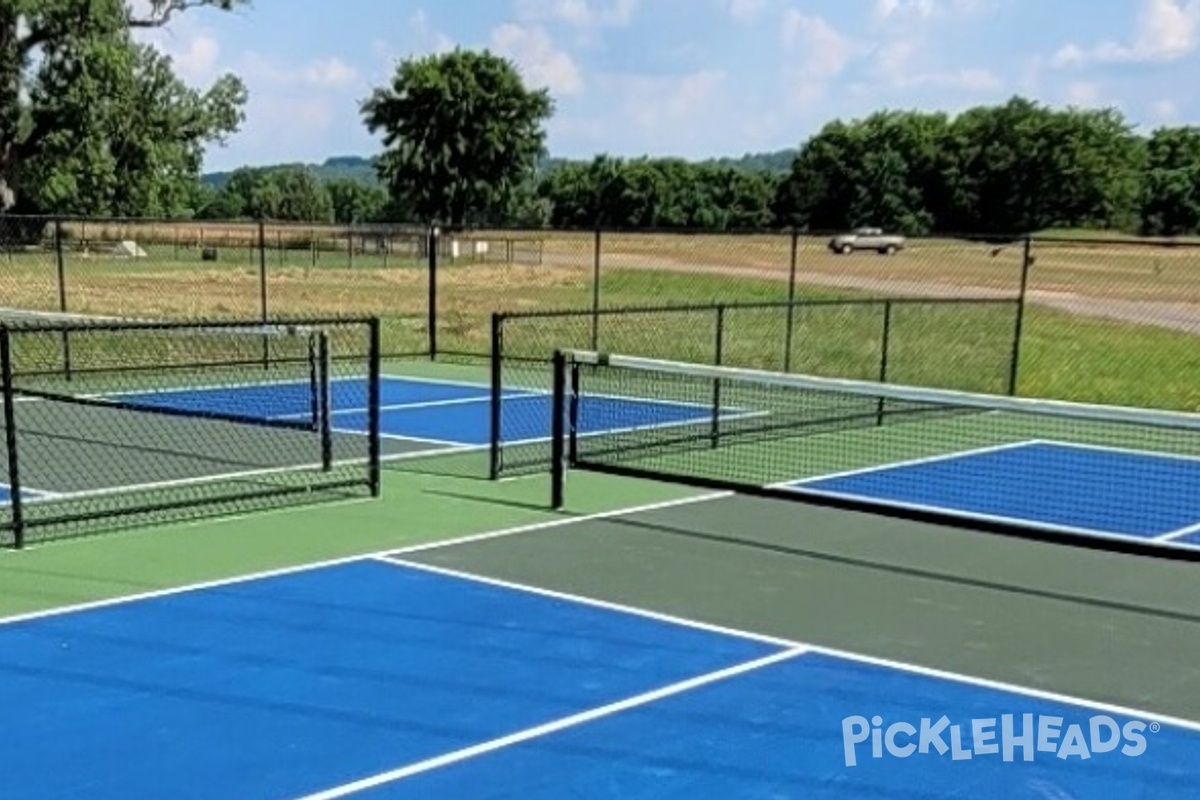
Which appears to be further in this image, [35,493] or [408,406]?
[408,406]

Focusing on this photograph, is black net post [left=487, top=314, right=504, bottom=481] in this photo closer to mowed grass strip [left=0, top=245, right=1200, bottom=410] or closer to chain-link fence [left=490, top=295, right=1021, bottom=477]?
chain-link fence [left=490, top=295, right=1021, bottom=477]

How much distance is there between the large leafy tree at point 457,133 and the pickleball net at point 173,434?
2704 inches

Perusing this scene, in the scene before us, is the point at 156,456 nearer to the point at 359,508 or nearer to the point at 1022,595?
the point at 359,508

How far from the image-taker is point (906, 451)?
13.3 metres

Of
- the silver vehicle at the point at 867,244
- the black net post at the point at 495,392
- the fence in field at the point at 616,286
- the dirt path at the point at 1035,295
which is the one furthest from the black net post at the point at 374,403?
the silver vehicle at the point at 867,244

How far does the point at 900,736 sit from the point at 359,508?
5361 mm

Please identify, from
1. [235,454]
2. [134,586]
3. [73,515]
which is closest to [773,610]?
[134,586]

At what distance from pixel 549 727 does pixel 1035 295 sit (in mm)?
30480

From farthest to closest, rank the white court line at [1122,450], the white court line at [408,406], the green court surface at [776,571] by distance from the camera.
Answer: the white court line at [408,406], the white court line at [1122,450], the green court surface at [776,571]

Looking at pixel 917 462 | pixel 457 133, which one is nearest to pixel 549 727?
pixel 917 462

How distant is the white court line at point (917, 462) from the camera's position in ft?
37.9

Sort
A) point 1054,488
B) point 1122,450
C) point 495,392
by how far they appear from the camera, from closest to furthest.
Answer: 1. point 495,392
2. point 1054,488
3. point 1122,450

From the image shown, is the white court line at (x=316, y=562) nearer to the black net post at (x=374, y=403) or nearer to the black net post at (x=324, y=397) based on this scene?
the black net post at (x=374, y=403)

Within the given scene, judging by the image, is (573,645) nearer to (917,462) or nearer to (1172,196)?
(917,462)
